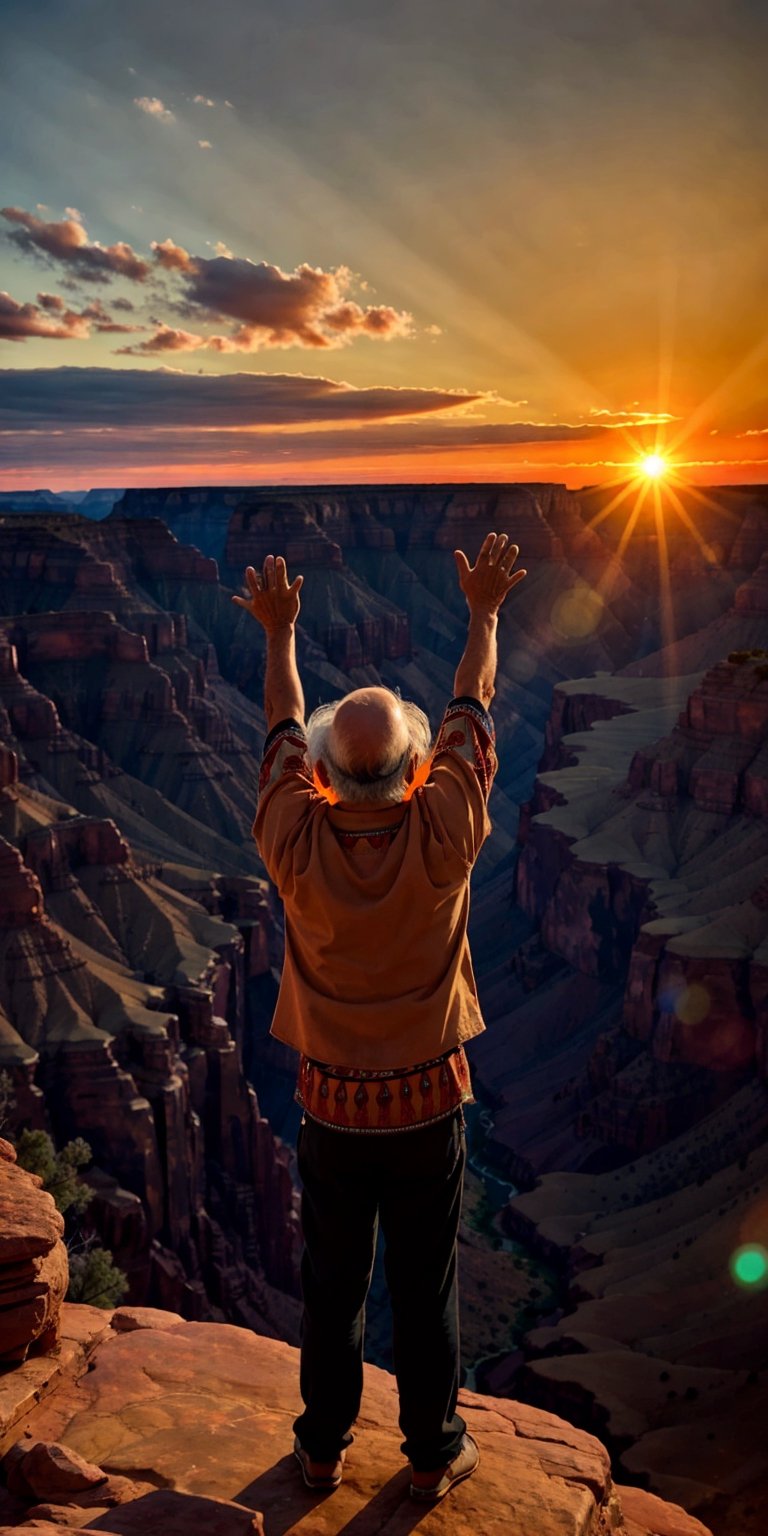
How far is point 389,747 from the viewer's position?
299 inches

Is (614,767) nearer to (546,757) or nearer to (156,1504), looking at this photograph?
(546,757)

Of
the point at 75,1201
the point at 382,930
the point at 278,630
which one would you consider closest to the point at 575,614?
the point at 75,1201

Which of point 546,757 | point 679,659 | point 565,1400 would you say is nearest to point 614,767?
point 546,757

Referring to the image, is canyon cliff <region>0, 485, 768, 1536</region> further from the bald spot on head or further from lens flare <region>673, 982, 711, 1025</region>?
the bald spot on head

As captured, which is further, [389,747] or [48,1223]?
[48,1223]

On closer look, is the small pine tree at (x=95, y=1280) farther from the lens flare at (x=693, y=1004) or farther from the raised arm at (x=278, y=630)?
the raised arm at (x=278, y=630)

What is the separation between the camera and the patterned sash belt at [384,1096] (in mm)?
8023

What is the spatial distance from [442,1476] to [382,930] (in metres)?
3.58

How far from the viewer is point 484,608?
8711 mm

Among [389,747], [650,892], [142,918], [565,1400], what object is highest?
[389,747]

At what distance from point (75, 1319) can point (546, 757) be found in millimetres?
87953

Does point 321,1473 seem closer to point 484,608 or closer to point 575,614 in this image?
point 484,608

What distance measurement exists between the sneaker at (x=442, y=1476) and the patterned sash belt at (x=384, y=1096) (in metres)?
2.26

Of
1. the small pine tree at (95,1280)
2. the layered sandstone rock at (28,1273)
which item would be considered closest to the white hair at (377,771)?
the layered sandstone rock at (28,1273)
